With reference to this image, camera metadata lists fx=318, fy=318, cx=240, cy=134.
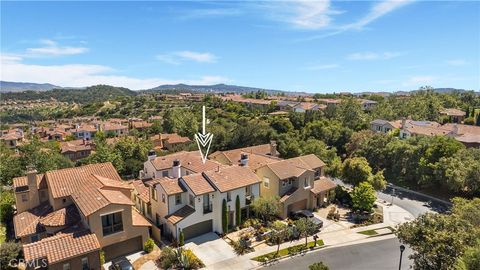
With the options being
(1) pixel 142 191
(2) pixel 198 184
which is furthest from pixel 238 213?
(1) pixel 142 191

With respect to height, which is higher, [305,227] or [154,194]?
[154,194]

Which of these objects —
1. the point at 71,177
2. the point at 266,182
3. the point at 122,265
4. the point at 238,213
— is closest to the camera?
the point at 122,265

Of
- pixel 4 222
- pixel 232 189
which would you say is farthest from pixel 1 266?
pixel 232 189

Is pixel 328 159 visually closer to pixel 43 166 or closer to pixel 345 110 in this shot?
pixel 345 110

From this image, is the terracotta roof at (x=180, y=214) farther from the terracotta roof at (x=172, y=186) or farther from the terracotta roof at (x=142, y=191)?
the terracotta roof at (x=142, y=191)

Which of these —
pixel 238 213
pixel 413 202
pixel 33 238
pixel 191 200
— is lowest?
pixel 413 202

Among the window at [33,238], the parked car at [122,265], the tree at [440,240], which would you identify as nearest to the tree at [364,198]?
the tree at [440,240]

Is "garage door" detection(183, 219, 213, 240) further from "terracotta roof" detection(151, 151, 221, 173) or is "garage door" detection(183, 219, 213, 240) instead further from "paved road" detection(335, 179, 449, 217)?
"paved road" detection(335, 179, 449, 217)

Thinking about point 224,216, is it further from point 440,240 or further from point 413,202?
point 413,202
